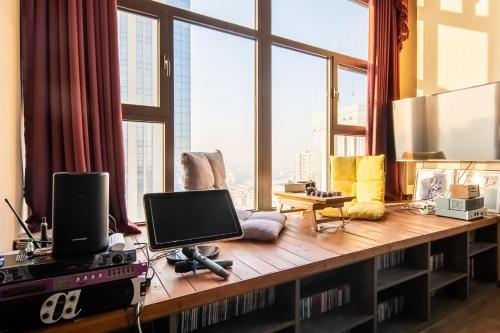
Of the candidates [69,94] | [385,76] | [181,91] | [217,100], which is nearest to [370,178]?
[385,76]

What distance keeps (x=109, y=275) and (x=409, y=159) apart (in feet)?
9.65

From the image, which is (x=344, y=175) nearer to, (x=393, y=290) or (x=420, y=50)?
(x=393, y=290)

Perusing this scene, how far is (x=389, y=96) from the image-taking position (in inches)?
124

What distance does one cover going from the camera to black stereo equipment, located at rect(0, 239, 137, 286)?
0.78 metres

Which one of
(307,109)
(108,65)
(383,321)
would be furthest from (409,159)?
(108,65)

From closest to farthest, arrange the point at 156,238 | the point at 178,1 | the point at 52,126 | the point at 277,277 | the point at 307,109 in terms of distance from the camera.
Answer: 1. the point at 156,238
2. the point at 277,277
3. the point at 52,126
4. the point at 178,1
5. the point at 307,109

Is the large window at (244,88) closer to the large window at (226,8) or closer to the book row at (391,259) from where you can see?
the large window at (226,8)

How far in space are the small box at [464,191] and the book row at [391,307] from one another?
959 millimetres

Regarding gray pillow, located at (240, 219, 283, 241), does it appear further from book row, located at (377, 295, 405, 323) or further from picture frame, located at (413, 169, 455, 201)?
picture frame, located at (413, 169, 455, 201)

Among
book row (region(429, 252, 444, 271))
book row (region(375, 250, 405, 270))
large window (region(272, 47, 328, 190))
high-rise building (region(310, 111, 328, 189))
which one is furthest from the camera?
high-rise building (region(310, 111, 328, 189))

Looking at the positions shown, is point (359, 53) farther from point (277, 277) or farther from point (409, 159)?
point (277, 277)

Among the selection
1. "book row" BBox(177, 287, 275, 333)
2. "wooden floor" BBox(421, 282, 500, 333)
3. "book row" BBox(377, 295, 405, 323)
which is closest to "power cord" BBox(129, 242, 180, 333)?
"book row" BBox(177, 287, 275, 333)

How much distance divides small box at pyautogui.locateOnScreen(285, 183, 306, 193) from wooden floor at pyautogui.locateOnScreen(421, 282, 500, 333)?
1.18 meters

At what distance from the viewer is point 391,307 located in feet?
6.25
